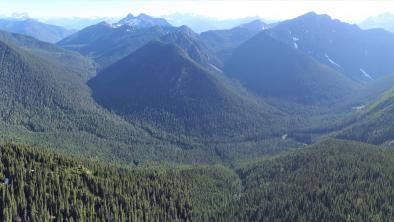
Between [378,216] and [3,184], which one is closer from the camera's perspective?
[3,184]

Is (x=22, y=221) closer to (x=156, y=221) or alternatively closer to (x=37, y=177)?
(x=37, y=177)

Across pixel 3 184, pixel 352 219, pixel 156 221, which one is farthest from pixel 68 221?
pixel 352 219

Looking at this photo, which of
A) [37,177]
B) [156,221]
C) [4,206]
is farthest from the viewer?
[156,221]

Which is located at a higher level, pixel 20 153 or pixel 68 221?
Answer: pixel 20 153

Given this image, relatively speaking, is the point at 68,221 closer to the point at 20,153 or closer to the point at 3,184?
the point at 3,184

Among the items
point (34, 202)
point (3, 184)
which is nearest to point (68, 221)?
point (34, 202)

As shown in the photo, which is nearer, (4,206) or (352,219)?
(4,206)

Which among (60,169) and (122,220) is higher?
(60,169)

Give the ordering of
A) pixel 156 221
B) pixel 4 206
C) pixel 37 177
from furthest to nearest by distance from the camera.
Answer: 1. pixel 156 221
2. pixel 37 177
3. pixel 4 206

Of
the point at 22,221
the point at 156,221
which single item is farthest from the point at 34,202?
the point at 156,221
